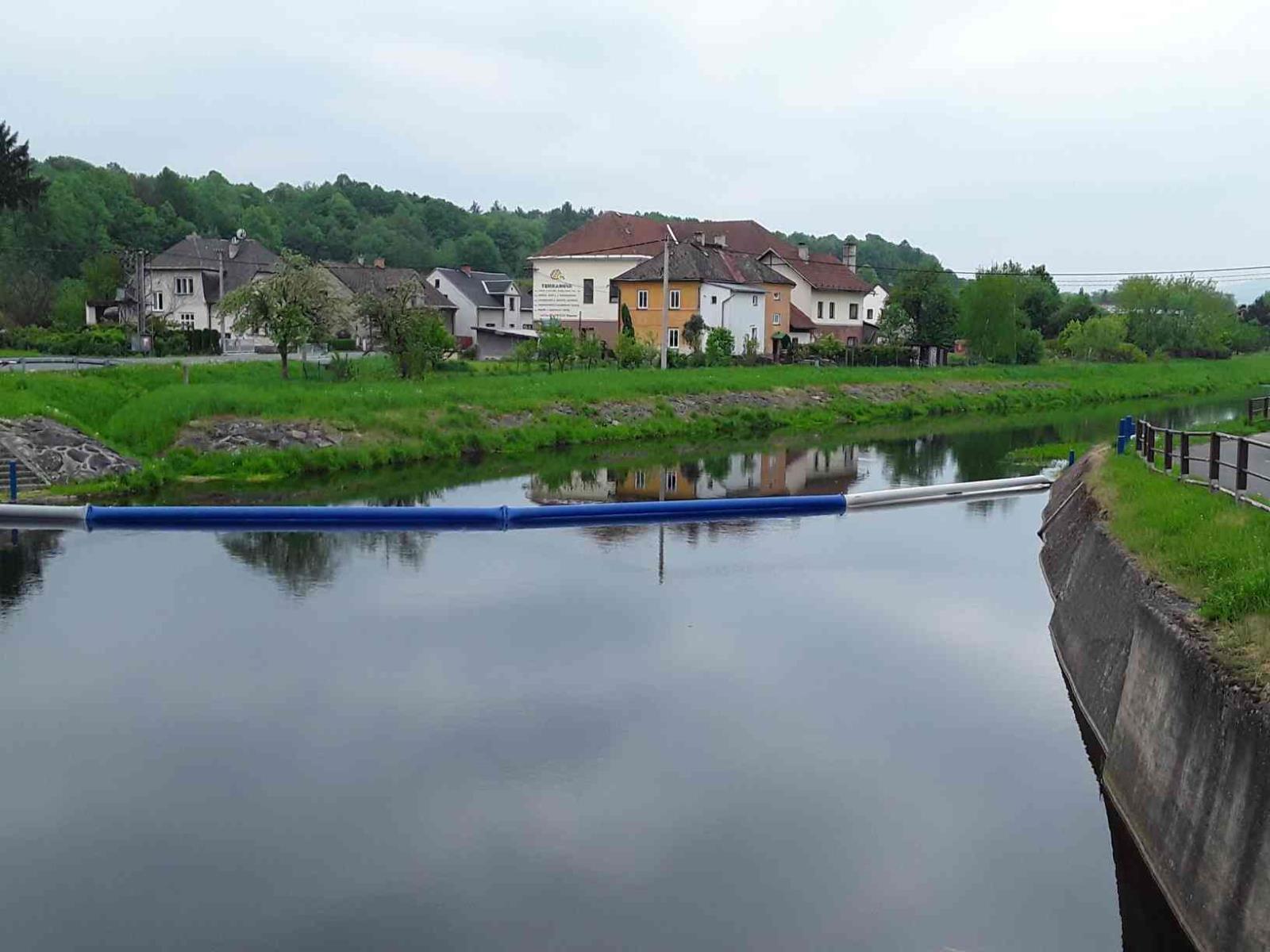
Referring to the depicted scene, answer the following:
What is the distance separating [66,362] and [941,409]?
34.7m

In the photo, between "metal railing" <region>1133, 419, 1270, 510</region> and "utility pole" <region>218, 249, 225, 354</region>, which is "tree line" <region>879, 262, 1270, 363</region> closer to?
"utility pole" <region>218, 249, 225, 354</region>

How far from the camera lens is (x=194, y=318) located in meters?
67.1

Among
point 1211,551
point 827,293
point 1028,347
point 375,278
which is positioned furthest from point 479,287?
point 1211,551

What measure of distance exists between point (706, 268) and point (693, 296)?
2052mm

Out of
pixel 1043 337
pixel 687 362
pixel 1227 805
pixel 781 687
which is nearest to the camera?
pixel 1227 805

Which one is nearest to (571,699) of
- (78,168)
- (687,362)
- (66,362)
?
(66,362)

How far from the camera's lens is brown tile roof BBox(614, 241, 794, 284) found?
5747 centimetres

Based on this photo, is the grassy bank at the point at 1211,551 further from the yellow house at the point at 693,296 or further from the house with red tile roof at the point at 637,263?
the house with red tile roof at the point at 637,263

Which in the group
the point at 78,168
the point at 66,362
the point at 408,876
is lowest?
the point at 408,876

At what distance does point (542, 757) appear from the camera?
36.8 ft

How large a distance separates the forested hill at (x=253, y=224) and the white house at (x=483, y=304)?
21.9m

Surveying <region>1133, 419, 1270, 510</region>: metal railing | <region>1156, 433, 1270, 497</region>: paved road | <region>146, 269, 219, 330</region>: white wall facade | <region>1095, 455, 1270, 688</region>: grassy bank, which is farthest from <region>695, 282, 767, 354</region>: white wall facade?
<region>1095, 455, 1270, 688</region>: grassy bank

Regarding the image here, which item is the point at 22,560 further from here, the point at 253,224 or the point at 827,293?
the point at 253,224

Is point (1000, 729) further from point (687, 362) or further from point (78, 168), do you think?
point (78, 168)
